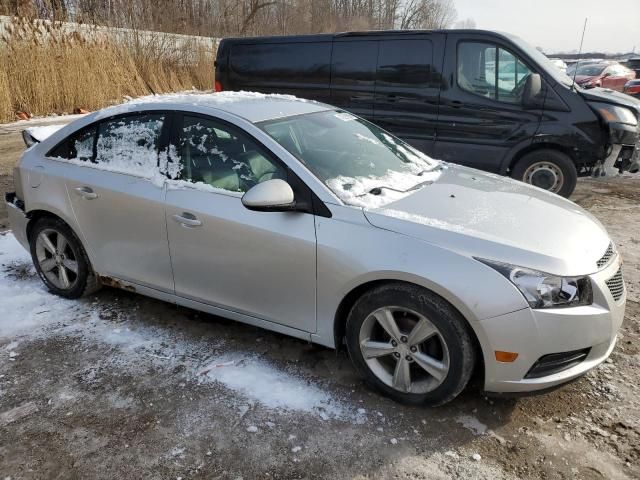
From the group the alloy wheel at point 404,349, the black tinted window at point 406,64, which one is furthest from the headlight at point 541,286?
the black tinted window at point 406,64

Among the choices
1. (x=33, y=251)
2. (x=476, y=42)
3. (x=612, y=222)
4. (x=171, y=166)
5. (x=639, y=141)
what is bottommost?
(x=612, y=222)

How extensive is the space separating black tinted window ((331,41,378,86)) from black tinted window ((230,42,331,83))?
0.47ft

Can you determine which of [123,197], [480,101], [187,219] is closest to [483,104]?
[480,101]

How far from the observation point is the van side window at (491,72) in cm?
610

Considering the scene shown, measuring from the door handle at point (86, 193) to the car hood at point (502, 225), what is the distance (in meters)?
2.01

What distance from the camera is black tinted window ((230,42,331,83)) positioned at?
720cm

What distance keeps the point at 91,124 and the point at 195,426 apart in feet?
7.63

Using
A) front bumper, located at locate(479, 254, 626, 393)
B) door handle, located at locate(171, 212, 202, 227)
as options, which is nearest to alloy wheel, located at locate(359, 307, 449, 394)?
front bumper, located at locate(479, 254, 626, 393)

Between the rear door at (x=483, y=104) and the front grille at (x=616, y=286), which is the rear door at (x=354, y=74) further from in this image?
the front grille at (x=616, y=286)

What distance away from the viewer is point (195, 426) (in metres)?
2.61

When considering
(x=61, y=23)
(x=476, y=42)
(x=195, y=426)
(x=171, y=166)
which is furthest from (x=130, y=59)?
(x=195, y=426)

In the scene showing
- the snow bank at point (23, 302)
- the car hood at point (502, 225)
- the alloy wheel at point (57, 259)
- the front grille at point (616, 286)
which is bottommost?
the snow bank at point (23, 302)

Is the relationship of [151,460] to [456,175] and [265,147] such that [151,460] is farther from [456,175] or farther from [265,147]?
[456,175]

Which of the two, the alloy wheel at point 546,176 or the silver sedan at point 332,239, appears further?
the alloy wheel at point 546,176
